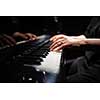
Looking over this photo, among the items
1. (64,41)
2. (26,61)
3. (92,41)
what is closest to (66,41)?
(64,41)

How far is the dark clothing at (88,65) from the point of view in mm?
1994

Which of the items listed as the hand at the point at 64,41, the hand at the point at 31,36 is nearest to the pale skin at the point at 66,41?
the hand at the point at 64,41

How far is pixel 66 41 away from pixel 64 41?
0.06ft

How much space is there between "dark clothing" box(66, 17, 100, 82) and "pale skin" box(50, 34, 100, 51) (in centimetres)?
5

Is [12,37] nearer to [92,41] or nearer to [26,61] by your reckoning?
[26,61]

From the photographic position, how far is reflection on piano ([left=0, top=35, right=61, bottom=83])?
2000 mm

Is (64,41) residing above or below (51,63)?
above

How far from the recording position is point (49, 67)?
199 cm

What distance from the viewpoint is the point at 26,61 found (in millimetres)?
2020

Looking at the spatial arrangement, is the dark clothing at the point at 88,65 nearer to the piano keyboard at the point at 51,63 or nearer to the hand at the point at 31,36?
the piano keyboard at the point at 51,63
